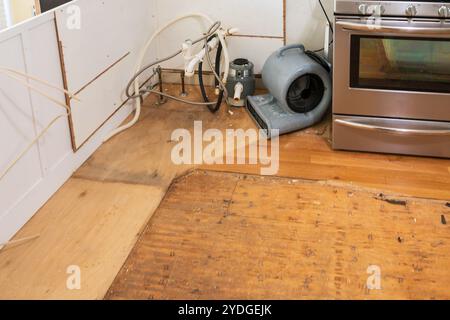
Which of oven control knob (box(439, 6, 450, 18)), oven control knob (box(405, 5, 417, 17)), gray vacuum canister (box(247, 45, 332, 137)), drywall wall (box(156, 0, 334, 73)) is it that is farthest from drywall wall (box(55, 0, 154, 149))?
oven control knob (box(439, 6, 450, 18))

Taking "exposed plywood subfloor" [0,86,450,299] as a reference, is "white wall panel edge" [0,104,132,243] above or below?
above

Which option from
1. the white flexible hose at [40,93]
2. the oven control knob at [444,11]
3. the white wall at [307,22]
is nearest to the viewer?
the white flexible hose at [40,93]

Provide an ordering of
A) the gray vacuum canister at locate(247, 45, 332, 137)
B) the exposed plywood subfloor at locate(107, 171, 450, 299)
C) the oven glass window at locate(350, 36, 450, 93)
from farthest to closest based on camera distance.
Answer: the gray vacuum canister at locate(247, 45, 332, 137) < the oven glass window at locate(350, 36, 450, 93) < the exposed plywood subfloor at locate(107, 171, 450, 299)

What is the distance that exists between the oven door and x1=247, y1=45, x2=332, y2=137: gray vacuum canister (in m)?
0.26

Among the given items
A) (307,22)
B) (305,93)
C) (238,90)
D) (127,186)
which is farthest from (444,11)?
(127,186)

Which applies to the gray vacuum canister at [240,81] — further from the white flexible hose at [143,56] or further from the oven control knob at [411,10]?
the oven control knob at [411,10]

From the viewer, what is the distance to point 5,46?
205 cm

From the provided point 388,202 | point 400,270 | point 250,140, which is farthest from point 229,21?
point 400,270

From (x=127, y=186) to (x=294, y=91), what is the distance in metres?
0.98

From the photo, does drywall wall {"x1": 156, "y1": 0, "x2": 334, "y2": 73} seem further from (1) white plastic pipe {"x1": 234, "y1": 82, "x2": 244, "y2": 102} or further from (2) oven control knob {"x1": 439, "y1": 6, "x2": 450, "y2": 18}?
(2) oven control knob {"x1": 439, "y1": 6, "x2": 450, "y2": 18}

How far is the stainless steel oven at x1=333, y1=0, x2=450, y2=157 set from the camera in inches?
95.6

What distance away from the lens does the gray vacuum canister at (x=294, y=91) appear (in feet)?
9.33

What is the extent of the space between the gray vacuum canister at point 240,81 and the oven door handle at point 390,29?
795mm

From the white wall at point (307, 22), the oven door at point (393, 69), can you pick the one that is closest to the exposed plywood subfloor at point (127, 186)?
the oven door at point (393, 69)
